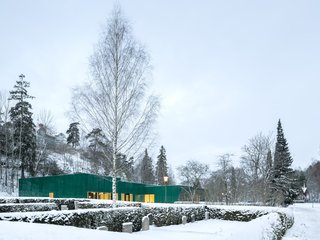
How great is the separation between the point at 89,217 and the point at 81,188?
20.2 m

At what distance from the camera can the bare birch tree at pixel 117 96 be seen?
16.5 m

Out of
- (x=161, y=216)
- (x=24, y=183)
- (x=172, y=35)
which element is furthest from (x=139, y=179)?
(x=172, y=35)

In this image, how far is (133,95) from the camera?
55.1 ft

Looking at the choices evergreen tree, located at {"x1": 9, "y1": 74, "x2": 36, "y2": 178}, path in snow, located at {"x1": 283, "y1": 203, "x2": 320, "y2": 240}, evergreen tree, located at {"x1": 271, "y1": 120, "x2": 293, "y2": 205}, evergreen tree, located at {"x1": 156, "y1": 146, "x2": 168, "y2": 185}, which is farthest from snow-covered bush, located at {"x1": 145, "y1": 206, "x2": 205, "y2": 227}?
evergreen tree, located at {"x1": 156, "y1": 146, "x2": 168, "y2": 185}

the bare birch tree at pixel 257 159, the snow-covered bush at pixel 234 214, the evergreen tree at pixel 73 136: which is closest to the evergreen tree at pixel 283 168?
the bare birch tree at pixel 257 159

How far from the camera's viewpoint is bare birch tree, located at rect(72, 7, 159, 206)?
16.5 metres

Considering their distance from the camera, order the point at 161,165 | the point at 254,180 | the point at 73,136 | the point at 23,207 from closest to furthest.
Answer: the point at 23,207
the point at 254,180
the point at 73,136
the point at 161,165

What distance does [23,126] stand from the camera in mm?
43906

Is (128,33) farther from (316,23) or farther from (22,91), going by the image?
(22,91)

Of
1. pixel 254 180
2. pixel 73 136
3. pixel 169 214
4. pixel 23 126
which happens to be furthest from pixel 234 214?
pixel 73 136

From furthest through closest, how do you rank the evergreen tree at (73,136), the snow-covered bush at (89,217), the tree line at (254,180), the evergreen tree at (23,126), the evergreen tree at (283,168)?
the evergreen tree at (73,136) < the evergreen tree at (283,168) < the evergreen tree at (23,126) < the tree line at (254,180) < the snow-covered bush at (89,217)

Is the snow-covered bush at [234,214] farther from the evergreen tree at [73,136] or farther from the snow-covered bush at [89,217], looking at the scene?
the evergreen tree at [73,136]

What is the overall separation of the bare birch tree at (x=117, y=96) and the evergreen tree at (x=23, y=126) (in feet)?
98.7

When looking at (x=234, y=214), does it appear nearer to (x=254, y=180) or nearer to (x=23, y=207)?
(x=254, y=180)
